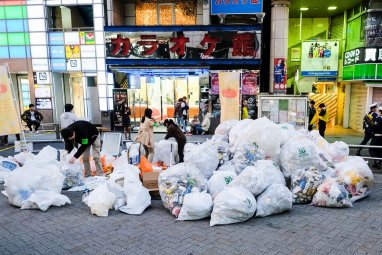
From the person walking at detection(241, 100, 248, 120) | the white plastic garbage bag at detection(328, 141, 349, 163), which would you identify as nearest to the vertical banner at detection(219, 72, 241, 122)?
the white plastic garbage bag at detection(328, 141, 349, 163)

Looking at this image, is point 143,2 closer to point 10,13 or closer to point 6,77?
point 10,13

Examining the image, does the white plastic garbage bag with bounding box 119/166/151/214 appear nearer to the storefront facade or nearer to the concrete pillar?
the storefront facade

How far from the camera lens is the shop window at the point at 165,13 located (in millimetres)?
14312

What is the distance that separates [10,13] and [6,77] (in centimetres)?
893

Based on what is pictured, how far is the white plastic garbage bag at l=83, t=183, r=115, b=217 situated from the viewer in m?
4.68

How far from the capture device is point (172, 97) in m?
14.5

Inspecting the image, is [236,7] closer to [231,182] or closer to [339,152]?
[339,152]

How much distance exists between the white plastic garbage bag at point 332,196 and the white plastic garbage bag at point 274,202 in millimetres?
614

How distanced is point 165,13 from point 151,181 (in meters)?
11.2

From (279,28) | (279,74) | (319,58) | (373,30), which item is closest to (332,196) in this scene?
(279,74)

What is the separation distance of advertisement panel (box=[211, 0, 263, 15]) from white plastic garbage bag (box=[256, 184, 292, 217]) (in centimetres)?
1036

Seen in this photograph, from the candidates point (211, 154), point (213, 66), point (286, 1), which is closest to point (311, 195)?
point (211, 154)

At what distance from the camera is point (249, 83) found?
13.0 meters

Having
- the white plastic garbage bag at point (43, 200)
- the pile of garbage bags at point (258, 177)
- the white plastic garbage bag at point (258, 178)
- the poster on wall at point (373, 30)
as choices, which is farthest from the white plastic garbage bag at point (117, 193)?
the poster on wall at point (373, 30)
